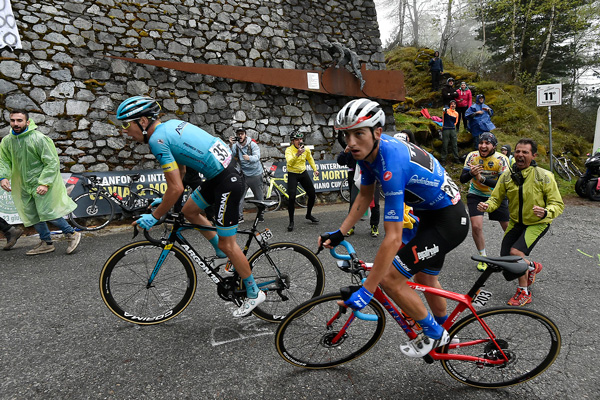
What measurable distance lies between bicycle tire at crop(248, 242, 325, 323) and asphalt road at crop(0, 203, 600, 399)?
0.18 metres

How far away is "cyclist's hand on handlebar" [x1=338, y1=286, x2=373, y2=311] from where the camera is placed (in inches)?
76.9

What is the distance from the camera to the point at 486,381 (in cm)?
242

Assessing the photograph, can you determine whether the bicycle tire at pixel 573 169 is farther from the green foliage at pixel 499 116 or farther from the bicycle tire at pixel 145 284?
the bicycle tire at pixel 145 284

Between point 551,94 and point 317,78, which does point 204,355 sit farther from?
point 551,94

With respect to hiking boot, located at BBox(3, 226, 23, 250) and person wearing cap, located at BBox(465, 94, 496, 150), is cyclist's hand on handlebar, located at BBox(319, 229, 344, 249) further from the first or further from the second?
person wearing cap, located at BBox(465, 94, 496, 150)

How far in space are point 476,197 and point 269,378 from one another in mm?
Answer: 3915

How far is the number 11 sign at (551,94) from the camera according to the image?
9.91 meters

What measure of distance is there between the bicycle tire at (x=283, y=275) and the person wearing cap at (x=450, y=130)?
10061 mm

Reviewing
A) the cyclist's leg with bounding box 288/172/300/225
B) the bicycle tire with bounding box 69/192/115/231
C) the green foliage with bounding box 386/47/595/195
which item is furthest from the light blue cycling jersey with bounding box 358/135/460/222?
the green foliage with bounding box 386/47/595/195

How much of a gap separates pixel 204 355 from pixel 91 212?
19.9 ft

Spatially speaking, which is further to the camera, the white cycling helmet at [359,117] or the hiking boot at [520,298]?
the hiking boot at [520,298]

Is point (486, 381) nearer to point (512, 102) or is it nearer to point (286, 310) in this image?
point (286, 310)

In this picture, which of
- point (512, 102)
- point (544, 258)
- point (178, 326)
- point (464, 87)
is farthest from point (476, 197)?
point (512, 102)

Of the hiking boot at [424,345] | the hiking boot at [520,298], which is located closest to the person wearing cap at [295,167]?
the hiking boot at [520,298]
